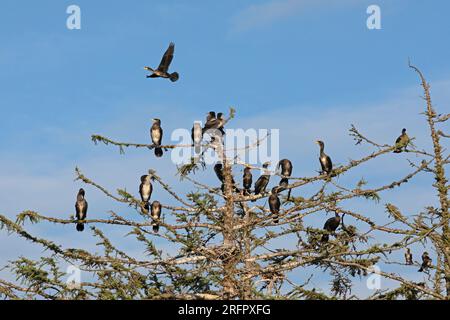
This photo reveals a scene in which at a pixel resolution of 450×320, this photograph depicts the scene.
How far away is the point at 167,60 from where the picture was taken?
24672 mm

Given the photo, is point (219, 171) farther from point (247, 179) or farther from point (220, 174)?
point (247, 179)

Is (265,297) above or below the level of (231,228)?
below

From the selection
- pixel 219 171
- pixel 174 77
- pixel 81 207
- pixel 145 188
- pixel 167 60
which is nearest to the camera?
pixel 219 171

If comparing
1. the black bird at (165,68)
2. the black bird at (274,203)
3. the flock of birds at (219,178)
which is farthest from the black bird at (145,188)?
the black bird at (165,68)

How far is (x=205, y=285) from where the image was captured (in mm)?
16422

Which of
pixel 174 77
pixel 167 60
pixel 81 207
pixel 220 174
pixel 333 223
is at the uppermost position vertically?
pixel 167 60

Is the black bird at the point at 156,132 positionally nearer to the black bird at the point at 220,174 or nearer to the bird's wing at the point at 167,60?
the bird's wing at the point at 167,60

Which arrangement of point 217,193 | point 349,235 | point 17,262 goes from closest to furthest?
point 17,262
point 217,193
point 349,235

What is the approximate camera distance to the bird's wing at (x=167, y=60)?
24641mm

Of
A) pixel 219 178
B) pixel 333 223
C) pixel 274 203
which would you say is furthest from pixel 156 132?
pixel 274 203

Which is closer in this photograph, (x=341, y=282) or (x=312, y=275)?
(x=312, y=275)
